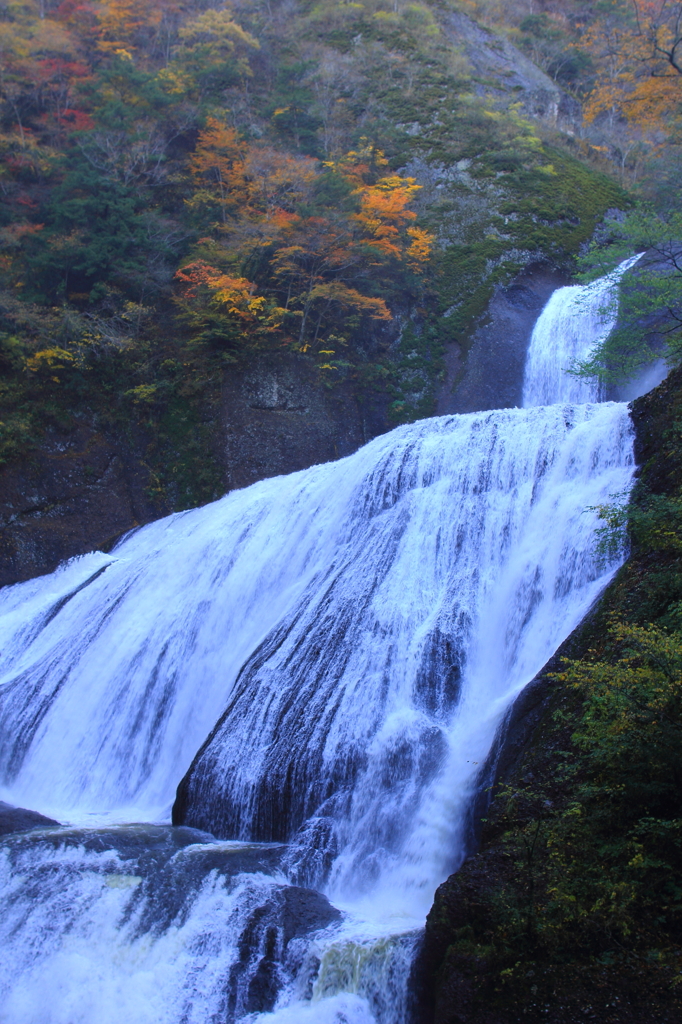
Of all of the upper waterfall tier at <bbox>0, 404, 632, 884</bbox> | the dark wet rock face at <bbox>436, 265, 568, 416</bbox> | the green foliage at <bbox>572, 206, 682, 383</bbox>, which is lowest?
the upper waterfall tier at <bbox>0, 404, 632, 884</bbox>

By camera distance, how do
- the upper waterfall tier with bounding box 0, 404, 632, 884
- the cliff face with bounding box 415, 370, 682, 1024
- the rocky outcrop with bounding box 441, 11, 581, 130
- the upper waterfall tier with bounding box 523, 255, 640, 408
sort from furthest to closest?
the rocky outcrop with bounding box 441, 11, 581, 130
the upper waterfall tier with bounding box 523, 255, 640, 408
the upper waterfall tier with bounding box 0, 404, 632, 884
the cliff face with bounding box 415, 370, 682, 1024

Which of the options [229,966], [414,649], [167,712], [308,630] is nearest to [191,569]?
[167,712]

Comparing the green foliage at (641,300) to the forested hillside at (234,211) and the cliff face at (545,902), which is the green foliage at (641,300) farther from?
the forested hillside at (234,211)

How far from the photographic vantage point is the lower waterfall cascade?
577 centimetres

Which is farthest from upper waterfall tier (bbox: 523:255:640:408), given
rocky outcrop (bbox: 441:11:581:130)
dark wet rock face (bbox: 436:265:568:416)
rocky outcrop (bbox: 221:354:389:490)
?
rocky outcrop (bbox: 441:11:581:130)

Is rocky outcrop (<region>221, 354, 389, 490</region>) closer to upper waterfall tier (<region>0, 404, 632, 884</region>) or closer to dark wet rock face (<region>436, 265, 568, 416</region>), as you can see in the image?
dark wet rock face (<region>436, 265, 568, 416</region>)

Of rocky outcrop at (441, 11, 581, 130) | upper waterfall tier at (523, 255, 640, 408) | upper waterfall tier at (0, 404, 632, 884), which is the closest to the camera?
upper waterfall tier at (0, 404, 632, 884)

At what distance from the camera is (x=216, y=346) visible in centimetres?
1881

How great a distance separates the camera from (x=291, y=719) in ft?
27.5

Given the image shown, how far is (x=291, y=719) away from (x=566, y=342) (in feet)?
40.2

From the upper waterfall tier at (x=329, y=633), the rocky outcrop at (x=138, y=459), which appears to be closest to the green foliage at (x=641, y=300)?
the upper waterfall tier at (x=329, y=633)

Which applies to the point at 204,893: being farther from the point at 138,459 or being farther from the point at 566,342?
the point at 566,342

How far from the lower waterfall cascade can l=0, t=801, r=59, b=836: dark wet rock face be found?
1.09ft

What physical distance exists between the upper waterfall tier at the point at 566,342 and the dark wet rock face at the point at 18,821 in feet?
41.7
